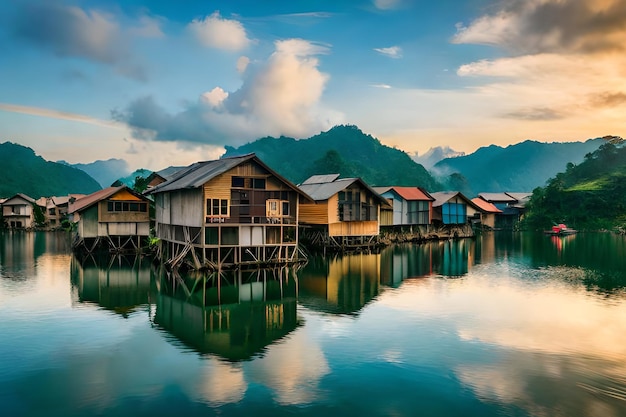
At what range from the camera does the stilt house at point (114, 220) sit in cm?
4462

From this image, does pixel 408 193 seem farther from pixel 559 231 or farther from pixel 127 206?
pixel 127 206

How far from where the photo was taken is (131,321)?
21203 mm

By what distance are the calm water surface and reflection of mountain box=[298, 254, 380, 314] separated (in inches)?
8.9

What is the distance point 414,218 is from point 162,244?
32.5 meters

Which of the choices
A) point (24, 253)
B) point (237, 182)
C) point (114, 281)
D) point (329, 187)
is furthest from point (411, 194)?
point (24, 253)

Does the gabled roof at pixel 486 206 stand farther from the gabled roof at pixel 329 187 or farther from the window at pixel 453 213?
the gabled roof at pixel 329 187

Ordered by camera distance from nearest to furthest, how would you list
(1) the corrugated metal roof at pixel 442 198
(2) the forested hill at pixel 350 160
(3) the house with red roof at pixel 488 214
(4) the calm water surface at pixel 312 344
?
1. (4) the calm water surface at pixel 312 344
2. (1) the corrugated metal roof at pixel 442 198
3. (3) the house with red roof at pixel 488 214
4. (2) the forested hill at pixel 350 160

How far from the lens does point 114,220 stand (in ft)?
149

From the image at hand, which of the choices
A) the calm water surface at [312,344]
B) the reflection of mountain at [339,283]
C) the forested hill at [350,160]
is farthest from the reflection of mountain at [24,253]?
the forested hill at [350,160]

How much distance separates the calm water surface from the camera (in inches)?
504

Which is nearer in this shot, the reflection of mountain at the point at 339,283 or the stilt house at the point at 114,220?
the reflection of mountain at the point at 339,283

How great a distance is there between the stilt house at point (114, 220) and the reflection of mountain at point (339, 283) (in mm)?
16820

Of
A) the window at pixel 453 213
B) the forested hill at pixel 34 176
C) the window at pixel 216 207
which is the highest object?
the forested hill at pixel 34 176

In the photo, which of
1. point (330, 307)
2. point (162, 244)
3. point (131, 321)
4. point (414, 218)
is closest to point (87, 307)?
point (131, 321)
